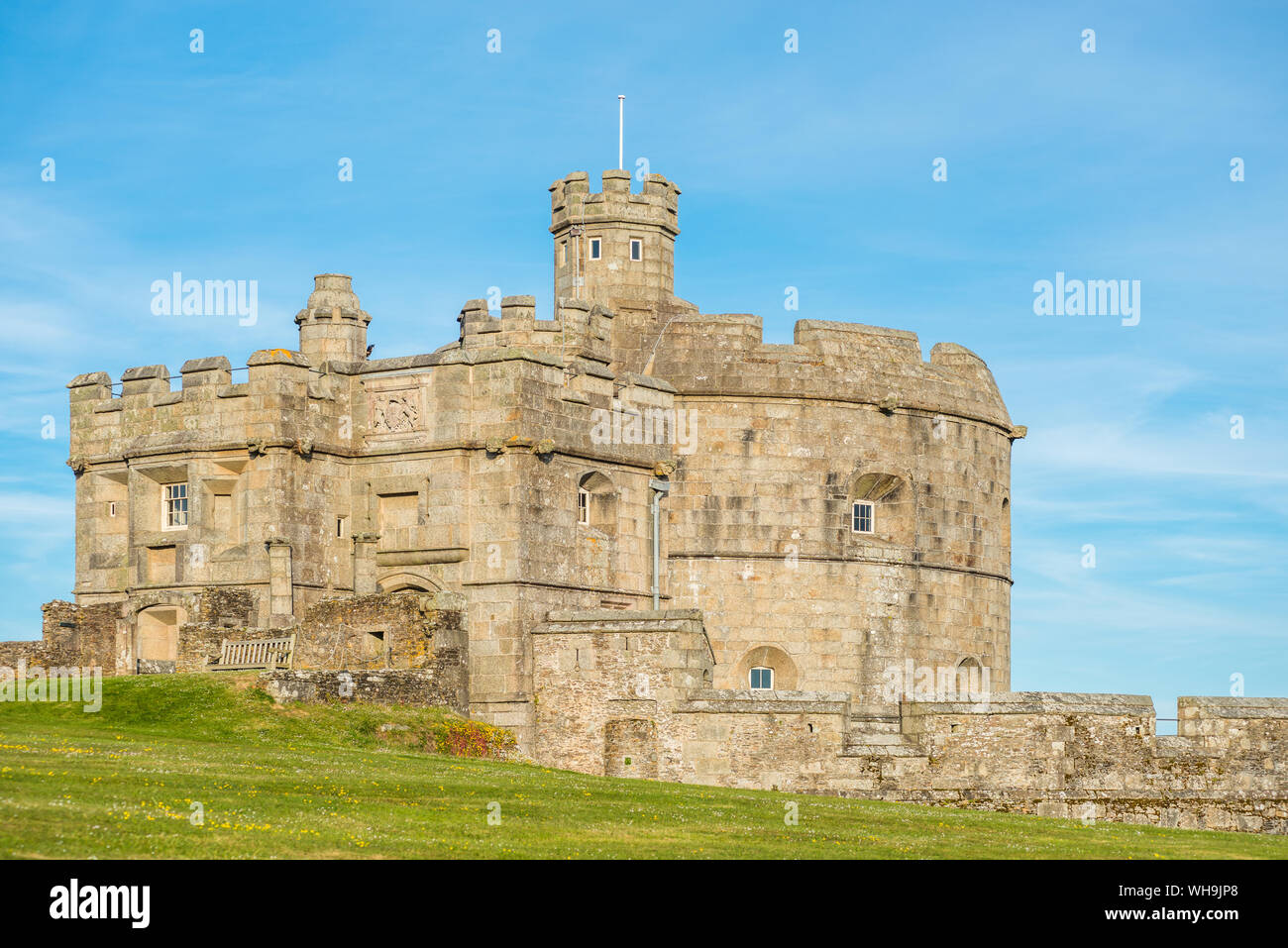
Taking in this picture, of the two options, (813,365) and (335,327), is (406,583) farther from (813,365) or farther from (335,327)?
(813,365)

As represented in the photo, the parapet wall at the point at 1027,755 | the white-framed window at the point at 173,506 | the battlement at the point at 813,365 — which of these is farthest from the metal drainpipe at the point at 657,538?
the white-framed window at the point at 173,506

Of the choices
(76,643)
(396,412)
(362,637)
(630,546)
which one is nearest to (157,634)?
(76,643)

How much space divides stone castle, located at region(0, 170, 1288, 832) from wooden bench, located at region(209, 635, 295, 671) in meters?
0.32

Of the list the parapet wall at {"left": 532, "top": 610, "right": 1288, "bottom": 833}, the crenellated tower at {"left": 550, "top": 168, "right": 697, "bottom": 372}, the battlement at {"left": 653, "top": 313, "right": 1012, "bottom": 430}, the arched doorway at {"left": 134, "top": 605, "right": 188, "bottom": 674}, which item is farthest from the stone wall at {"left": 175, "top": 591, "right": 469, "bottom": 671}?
the crenellated tower at {"left": 550, "top": 168, "right": 697, "bottom": 372}

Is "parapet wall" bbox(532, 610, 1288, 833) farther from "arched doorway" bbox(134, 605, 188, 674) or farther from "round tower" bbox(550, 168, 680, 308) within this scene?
"round tower" bbox(550, 168, 680, 308)

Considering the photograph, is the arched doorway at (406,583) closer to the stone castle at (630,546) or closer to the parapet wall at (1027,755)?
the stone castle at (630,546)

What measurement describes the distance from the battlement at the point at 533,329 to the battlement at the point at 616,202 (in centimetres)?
320

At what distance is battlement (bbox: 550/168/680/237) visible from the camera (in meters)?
49.9

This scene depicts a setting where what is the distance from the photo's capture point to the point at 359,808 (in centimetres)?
2266

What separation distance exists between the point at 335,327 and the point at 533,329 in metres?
4.76

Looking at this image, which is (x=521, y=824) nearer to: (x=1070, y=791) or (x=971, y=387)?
(x=1070, y=791)

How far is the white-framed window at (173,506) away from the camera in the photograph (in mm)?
43000
